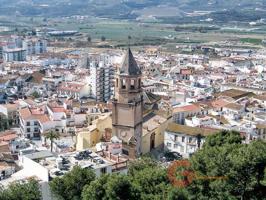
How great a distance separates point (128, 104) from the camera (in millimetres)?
25359

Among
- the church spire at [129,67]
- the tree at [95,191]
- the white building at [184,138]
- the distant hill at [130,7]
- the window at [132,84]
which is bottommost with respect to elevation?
the white building at [184,138]

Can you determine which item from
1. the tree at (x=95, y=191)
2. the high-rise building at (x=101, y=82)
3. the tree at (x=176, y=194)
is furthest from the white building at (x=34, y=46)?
the tree at (x=176, y=194)

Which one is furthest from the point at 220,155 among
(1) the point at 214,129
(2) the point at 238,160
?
(1) the point at 214,129

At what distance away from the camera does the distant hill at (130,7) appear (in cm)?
15688

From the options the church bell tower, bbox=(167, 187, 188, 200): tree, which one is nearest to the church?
the church bell tower

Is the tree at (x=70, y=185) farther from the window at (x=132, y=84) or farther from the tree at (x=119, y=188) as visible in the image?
the window at (x=132, y=84)

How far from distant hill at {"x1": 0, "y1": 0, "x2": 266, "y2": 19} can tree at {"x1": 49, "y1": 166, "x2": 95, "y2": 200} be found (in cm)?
13333

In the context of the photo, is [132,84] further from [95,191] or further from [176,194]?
[176,194]

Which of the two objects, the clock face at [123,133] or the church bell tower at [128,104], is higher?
the church bell tower at [128,104]

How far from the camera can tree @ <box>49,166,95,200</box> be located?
16656 millimetres

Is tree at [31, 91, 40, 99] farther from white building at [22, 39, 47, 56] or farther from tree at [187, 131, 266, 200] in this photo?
white building at [22, 39, 47, 56]

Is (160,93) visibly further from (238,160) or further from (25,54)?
(25,54)

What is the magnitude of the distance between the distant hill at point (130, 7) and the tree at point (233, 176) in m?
134

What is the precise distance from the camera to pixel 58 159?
20.3m
